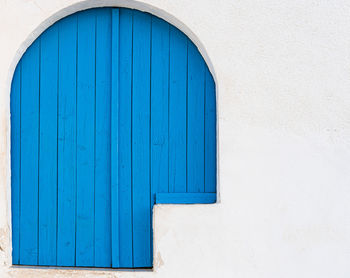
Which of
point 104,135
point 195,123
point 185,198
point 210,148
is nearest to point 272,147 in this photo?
point 210,148

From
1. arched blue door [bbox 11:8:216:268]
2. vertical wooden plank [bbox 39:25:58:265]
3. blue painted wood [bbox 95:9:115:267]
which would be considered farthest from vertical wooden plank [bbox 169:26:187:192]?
vertical wooden plank [bbox 39:25:58:265]

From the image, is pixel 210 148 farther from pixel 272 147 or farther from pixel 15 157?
pixel 15 157

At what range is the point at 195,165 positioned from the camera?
309cm

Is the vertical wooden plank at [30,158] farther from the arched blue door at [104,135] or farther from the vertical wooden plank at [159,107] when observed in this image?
the vertical wooden plank at [159,107]

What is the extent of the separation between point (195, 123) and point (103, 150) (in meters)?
0.73

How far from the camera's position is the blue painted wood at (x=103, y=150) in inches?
123

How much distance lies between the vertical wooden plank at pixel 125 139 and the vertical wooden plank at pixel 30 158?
0.65 m

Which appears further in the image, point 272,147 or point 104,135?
point 104,135

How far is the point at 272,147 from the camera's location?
9.44 ft

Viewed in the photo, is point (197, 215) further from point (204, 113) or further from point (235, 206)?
point (204, 113)

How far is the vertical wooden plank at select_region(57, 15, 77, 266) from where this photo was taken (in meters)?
3.13

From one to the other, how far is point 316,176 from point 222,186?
0.66 metres

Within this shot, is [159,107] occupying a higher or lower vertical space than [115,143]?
higher

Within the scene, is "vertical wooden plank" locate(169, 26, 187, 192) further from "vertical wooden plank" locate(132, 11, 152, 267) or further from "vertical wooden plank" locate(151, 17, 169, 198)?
"vertical wooden plank" locate(132, 11, 152, 267)
